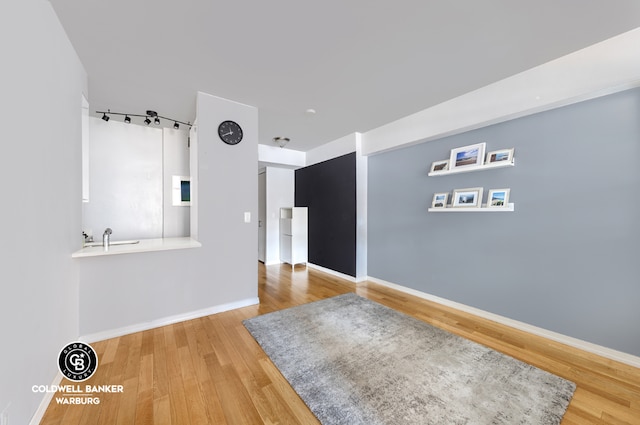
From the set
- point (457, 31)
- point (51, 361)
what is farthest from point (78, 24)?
point (457, 31)

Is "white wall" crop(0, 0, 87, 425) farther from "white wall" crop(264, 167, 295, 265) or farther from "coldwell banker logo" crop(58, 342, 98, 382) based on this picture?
"white wall" crop(264, 167, 295, 265)

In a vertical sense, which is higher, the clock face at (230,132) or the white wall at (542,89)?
the white wall at (542,89)

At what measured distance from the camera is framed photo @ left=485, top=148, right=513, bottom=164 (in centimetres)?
259

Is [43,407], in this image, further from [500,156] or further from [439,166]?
[500,156]

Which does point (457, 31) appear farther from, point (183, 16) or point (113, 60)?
point (113, 60)

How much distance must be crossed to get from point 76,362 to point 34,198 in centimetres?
128

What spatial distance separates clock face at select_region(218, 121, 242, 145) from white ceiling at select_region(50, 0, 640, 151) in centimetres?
33

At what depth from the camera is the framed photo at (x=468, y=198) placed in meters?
2.87

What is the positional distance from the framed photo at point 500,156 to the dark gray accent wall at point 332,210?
6.81 ft

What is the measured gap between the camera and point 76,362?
5.89 ft

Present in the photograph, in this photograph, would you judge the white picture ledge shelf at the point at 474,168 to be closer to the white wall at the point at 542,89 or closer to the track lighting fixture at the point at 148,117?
the white wall at the point at 542,89

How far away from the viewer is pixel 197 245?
110 inches

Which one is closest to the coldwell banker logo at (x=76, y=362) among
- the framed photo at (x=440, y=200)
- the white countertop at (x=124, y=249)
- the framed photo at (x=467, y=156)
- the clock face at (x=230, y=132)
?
the white countertop at (x=124, y=249)

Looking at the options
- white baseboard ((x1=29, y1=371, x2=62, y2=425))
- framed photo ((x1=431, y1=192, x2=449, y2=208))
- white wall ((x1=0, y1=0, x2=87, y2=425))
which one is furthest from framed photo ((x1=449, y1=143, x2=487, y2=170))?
white baseboard ((x1=29, y1=371, x2=62, y2=425))
